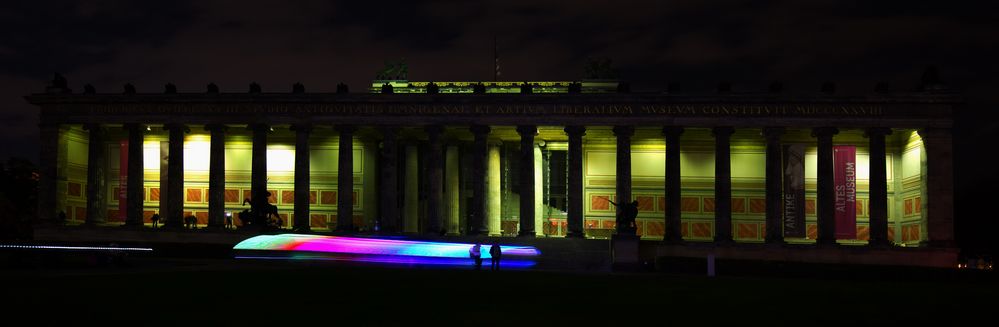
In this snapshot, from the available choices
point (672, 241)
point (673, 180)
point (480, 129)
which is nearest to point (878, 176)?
point (673, 180)

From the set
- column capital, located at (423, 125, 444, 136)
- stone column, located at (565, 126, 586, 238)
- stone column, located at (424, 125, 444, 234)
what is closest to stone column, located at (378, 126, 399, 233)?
column capital, located at (423, 125, 444, 136)

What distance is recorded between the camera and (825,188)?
238 ft

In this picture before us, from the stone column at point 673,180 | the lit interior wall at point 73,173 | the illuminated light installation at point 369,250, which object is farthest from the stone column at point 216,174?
the stone column at point 673,180

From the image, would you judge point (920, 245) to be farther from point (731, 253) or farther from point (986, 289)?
point (986, 289)

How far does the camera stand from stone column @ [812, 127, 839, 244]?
7206 centimetres

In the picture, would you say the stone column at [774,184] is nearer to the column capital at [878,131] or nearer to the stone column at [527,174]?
the column capital at [878,131]

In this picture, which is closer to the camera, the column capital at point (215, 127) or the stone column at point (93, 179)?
the column capital at point (215, 127)

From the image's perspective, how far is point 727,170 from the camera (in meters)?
72.9

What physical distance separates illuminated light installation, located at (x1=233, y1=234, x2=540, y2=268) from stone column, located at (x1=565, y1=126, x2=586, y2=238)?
7399 mm

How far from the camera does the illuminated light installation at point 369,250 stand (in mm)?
58750

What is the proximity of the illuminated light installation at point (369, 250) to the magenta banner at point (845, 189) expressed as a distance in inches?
850

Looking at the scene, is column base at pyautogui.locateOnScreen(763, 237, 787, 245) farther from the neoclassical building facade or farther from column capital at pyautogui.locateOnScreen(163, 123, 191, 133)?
column capital at pyautogui.locateOnScreen(163, 123, 191, 133)

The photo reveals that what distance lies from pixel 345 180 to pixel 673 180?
20698mm

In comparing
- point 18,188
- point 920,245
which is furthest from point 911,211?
point 18,188
